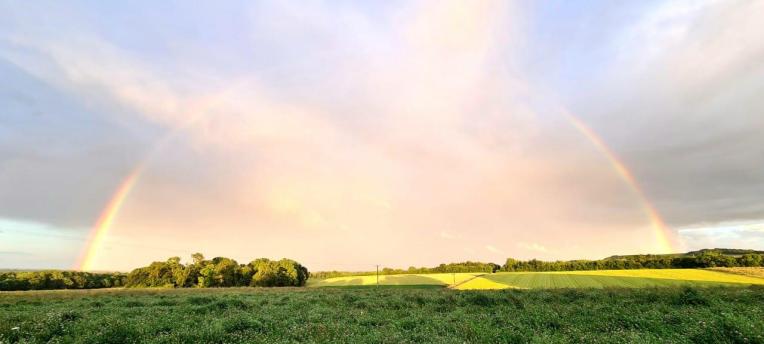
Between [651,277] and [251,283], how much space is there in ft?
371

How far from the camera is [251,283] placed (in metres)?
126

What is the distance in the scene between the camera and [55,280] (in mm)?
115500

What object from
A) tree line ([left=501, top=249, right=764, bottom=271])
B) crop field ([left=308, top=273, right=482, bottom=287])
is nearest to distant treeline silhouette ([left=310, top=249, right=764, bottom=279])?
tree line ([left=501, top=249, right=764, bottom=271])

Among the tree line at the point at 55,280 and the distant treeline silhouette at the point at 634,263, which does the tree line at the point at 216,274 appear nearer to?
the tree line at the point at 55,280

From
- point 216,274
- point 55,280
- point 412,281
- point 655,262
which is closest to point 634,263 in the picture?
point 655,262

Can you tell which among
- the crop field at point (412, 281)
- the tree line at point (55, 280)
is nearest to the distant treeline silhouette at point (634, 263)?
the crop field at point (412, 281)

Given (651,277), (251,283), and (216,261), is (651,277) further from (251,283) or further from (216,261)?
(216,261)

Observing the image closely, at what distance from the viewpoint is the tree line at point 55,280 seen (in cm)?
10506

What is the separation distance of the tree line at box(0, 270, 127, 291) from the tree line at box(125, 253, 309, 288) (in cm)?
847

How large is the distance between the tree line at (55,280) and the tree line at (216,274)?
847 centimetres

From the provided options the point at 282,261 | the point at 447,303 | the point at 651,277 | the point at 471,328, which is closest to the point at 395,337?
the point at 471,328

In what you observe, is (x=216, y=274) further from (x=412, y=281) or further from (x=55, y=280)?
(x=412, y=281)

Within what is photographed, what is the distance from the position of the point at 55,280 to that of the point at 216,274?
4546cm

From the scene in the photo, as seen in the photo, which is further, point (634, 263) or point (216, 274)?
point (634, 263)
